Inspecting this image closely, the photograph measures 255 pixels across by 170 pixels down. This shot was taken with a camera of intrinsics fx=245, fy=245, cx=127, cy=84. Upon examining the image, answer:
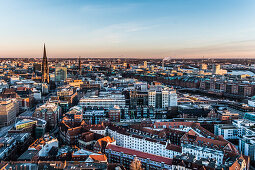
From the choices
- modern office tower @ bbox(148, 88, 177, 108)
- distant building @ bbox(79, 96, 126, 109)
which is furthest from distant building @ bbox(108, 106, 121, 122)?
modern office tower @ bbox(148, 88, 177, 108)

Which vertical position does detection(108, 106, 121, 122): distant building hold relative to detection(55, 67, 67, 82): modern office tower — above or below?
below

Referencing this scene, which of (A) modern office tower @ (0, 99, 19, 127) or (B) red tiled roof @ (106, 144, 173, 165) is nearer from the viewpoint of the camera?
(B) red tiled roof @ (106, 144, 173, 165)

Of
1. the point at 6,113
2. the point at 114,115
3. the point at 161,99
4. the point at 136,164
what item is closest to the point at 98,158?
the point at 136,164

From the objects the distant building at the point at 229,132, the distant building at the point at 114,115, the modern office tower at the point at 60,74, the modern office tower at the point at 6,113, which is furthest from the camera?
the modern office tower at the point at 60,74

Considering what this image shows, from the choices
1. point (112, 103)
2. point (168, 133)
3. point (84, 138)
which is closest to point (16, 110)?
point (112, 103)

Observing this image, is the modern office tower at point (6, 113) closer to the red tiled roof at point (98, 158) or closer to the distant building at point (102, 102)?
the distant building at point (102, 102)

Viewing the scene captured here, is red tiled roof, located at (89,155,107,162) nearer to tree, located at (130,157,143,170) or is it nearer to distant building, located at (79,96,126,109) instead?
tree, located at (130,157,143,170)

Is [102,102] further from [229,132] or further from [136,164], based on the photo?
[136,164]

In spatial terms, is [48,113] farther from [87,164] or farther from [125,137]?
[87,164]

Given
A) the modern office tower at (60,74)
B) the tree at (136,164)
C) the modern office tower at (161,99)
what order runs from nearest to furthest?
the tree at (136,164), the modern office tower at (161,99), the modern office tower at (60,74)

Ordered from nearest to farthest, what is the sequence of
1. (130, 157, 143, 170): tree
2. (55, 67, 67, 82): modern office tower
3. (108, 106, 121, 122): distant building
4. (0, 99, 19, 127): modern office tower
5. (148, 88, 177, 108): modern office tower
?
(130, 157, 143, 170): tree, (108, 106, 121, 122): distant building, (0, 99, 19, 127): modern office tower, (148, 88, 177, 108): modern office tower, (55, 67, 67, 82): modern office tower

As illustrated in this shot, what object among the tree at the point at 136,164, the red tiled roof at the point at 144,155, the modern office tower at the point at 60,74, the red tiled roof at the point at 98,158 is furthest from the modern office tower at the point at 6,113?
the modern office tower at the point at 60,74
